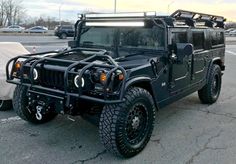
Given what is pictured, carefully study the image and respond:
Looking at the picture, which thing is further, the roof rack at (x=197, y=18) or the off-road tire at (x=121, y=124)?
the roof rack at (x=197, y=18)

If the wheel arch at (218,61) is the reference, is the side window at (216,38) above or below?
above

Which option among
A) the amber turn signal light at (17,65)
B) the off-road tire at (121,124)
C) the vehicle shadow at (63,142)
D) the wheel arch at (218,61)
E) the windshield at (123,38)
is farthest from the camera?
the wheel arch at (218,61)

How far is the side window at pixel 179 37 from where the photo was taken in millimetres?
5302

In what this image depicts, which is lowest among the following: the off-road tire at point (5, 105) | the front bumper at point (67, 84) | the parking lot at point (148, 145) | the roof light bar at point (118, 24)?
the parking lot at point (148, 145)

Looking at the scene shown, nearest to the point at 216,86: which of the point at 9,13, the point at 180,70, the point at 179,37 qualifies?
the point at 180,70

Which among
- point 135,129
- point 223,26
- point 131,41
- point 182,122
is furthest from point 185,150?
point 223,26

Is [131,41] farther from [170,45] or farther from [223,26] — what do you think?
[223,26]

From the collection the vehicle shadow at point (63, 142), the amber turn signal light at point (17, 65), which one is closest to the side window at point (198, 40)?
the vehicle shadow at point (63, 142)

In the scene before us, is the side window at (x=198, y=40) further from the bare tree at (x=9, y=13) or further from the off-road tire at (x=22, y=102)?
the bare tree at (x=9, y=13)

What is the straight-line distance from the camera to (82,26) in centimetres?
606

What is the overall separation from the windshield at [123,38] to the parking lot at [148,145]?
1.33 m

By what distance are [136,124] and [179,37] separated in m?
1.86

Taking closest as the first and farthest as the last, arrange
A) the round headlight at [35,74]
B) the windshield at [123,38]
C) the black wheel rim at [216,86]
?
the round headlight at [35,74], the windshield at [123,38], the black wheel rim at [216,86]

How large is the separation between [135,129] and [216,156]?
1.09 meters
